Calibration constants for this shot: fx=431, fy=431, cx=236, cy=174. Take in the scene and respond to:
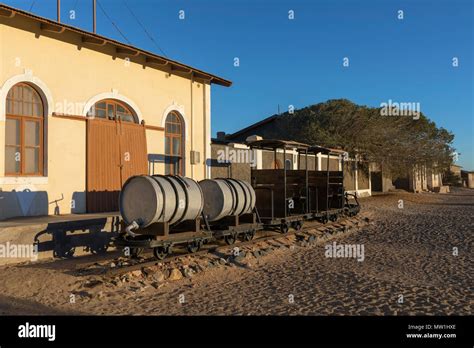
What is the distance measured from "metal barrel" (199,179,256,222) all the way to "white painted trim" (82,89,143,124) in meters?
5.12

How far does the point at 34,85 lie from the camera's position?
1277cm

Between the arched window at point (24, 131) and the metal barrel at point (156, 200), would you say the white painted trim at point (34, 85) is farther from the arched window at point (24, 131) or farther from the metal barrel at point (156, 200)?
the metal barrel at point (156, 200)

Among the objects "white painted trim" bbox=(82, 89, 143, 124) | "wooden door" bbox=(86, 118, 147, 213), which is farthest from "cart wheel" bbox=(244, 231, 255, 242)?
"white painted trim" bbox=(82, 89, 143, 124)

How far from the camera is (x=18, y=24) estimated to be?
12.3 m

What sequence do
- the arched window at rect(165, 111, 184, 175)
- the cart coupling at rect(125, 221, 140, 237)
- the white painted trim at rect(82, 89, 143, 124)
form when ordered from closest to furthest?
the cart coupling at rect(125, 221, 140, 237)
the white painted trim at rect(82, 89, 143, 124)
the arched window at rect(165, 111, 184, 175)

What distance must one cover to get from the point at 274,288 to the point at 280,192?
23.8 ft

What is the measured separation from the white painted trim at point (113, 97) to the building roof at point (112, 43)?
5.11 ft

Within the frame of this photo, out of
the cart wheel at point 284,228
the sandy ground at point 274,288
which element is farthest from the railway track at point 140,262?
the cart wheel at point 284,228

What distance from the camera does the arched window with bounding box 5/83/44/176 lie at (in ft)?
40.2

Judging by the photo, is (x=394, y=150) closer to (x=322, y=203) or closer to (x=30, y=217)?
(x=322, y=203)

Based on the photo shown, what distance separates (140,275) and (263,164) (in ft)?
52.0

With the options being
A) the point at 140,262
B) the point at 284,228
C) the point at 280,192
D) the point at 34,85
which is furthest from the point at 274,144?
the point at 34,85

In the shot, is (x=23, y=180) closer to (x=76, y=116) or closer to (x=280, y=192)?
(x=76, y=116)

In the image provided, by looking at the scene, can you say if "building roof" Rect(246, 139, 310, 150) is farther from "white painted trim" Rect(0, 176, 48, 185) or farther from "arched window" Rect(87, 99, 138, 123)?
"white painted trim" Rect(0, 176, 48, 185)
